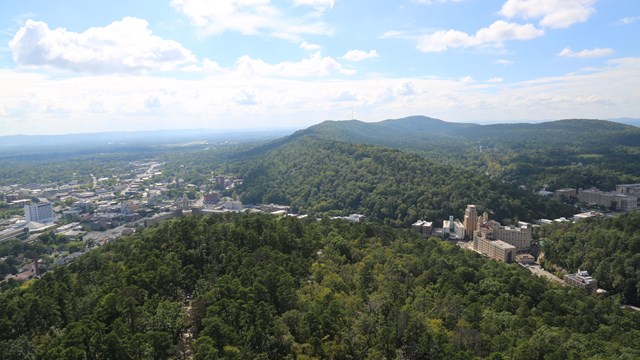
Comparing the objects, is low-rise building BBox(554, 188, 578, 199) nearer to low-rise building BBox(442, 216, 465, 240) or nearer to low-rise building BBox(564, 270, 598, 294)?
low-rise building BBox(442, 216, 465, 240)

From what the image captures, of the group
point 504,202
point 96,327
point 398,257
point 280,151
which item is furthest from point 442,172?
point 96,327

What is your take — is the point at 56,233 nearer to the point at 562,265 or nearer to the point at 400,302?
the point at 400,302

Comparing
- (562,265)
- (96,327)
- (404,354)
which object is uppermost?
(96,327)

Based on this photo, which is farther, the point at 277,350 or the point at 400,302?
the point at 400,302

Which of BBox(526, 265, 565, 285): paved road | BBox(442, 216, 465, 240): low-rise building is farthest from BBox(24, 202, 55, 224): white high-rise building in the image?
BBox(526, 265, 565, 285): paved road

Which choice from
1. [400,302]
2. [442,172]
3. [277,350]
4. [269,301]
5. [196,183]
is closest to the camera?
[277,350]

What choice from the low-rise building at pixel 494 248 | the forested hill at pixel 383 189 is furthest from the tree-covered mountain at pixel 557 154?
the low-rise building at pixel 494 248

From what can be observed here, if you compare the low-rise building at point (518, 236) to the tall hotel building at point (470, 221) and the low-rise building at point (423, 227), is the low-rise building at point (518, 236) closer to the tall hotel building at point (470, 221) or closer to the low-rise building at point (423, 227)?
the tall hotel building at point (470, 221)

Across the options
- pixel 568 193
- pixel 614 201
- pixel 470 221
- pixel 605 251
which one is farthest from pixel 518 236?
pixel 568 193
